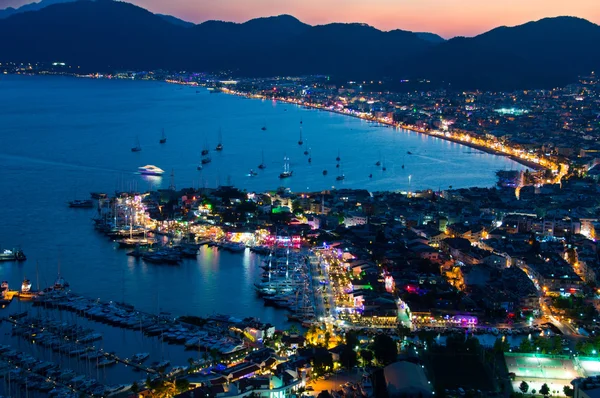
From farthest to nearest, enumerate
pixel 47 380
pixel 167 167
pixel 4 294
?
1. pixel 167 167
2. pixel 4 294
3. pixel 47 380

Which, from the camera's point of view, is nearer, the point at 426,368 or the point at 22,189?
the point at 426,368

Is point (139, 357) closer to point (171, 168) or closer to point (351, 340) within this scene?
point (351, 340)

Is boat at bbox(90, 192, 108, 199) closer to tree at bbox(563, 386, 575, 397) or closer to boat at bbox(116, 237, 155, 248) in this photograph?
boat at bbox(116, 237, 155, 248)

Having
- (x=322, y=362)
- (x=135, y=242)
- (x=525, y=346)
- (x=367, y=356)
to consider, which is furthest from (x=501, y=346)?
(x=135, y=242)

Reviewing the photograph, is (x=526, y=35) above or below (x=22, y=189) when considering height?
above

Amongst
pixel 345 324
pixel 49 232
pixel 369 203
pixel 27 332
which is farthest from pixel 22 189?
pixel 345 324

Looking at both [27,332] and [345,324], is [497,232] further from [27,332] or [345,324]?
[27,332]

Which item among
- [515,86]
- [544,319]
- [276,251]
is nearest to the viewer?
[544,319]
